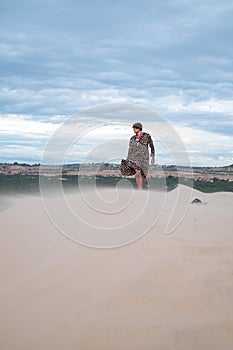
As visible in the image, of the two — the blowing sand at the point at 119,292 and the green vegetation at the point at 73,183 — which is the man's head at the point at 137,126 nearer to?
the green vegetation at the point at 73,183

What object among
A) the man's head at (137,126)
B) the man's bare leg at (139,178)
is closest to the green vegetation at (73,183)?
the man's bare leg at (139,178)

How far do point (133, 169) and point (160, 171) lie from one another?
79 cm

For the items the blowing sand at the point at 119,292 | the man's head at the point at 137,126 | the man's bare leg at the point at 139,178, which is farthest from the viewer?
the man's bare leg at the point at 139,178

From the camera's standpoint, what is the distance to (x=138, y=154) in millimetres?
10359

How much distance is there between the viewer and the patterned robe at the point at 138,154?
10305mm

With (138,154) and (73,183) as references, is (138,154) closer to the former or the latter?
(138,154)

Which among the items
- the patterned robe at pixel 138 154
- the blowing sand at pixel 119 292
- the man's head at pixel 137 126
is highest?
the man's head at pixel 137 126

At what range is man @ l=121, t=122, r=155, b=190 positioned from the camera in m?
10.3

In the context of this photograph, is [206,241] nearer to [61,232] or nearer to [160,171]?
[61,232]

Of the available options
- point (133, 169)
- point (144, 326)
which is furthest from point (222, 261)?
point (133, 169)

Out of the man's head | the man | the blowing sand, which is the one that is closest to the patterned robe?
the man

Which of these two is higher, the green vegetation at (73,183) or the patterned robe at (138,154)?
the patterned robe at (138,154)

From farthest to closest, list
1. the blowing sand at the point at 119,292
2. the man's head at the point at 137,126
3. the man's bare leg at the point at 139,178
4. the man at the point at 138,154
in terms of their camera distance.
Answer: the man's bare leg at the point at 139,178
the man at the point at 138,154
the man's head at the point at 137,126
the blowing sand at the point at 119,292

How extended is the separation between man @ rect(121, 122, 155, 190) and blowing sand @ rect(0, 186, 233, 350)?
4378 mm
